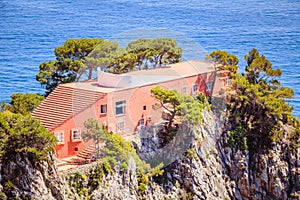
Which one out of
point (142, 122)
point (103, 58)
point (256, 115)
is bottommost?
point (142, 122)

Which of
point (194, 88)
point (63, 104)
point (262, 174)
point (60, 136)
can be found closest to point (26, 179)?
point (60, 136)

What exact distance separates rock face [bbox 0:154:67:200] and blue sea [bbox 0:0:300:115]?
608 inches

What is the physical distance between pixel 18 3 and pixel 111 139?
38744mm

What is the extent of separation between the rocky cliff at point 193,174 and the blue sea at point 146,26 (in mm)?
10057

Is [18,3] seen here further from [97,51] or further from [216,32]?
[97,51]

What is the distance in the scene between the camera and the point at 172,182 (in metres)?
27.1

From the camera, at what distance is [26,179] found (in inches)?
894

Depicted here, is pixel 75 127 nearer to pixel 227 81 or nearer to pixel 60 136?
pixel 60 136

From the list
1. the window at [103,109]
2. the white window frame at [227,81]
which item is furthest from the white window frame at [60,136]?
the white window frame at [227,81]

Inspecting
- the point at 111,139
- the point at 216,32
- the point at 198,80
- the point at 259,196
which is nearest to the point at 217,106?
the point at 198,80

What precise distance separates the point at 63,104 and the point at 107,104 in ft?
4.71

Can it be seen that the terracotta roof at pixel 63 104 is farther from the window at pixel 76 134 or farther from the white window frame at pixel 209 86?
the white window frame at pixel 209 86

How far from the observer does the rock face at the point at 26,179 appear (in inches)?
884

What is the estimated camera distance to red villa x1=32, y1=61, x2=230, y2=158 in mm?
25016
